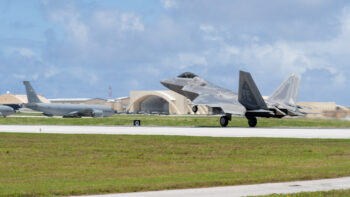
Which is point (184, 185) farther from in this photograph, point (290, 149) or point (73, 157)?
point (290, 149)

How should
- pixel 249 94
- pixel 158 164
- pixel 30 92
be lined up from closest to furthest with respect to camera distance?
pixel 158 164 → pixel 249 94 → pixel 30 92

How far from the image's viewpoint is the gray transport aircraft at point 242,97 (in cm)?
4259

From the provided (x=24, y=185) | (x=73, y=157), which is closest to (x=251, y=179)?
(x=24, y=185)

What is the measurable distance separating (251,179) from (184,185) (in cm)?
226

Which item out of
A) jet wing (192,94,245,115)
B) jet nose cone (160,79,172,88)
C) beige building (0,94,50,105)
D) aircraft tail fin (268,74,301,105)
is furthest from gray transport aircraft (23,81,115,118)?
beige building (0,94,50,105)

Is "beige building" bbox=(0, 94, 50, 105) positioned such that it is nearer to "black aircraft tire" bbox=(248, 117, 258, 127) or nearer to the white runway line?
"black aircraft tire" bbox=(248, 117, 258, 127)

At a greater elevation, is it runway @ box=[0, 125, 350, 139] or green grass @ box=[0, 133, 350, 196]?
runway @ box=[0, 125, 350, 139]

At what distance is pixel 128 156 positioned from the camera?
19594 millimetres

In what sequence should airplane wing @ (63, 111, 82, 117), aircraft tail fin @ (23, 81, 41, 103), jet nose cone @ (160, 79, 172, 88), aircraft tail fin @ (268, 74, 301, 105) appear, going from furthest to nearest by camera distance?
airplane wing @ (63, 111, 82, 117)
aircraft tail fin @ (23, 81, 41, 103)
jet nose cone @ (160, 79, 172, 88)
aircraft tail fin @ (268, 74, 301, 105)

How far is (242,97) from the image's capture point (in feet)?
143

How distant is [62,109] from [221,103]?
4677 centimetres

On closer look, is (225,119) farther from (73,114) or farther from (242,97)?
(73,114)

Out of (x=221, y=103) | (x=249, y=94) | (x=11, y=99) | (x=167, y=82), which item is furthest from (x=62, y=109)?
(x=11, y=99)

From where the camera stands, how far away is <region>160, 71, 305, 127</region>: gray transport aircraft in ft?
140
